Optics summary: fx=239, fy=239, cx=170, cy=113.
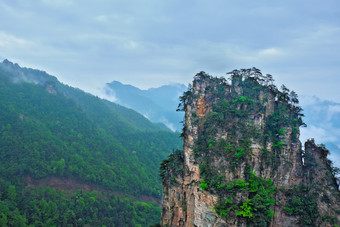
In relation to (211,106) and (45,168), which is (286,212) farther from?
(45,168)

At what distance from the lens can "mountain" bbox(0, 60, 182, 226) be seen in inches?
1901

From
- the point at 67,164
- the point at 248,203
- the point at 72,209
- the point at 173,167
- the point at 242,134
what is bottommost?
the point at 72,209

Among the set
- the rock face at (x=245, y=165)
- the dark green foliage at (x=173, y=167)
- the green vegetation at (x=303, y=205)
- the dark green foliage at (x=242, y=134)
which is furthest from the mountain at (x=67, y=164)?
the green vegetation at (x=303, y=205)

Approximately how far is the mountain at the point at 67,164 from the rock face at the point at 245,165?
30.6 metres

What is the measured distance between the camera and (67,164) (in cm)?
6625

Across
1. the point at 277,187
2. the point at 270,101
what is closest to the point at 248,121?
the point at 270,101

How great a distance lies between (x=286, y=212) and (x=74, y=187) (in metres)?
52.6

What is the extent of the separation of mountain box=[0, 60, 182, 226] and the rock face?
3065 centimetres

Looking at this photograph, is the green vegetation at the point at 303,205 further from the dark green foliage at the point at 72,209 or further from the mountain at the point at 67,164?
the mountain at the point at 67,164

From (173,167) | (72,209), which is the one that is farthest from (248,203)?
(72,209)

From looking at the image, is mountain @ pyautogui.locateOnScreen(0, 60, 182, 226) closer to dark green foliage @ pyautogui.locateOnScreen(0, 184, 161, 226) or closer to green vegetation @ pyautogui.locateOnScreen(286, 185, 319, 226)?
dark green foliage @ pyautogui.locateOnScreen(0, 184, 161, 226)

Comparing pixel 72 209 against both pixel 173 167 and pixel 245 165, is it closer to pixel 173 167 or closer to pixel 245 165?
pixel 173 167

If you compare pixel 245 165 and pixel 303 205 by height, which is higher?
pixel 245 165

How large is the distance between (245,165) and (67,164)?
5759 centimetres
